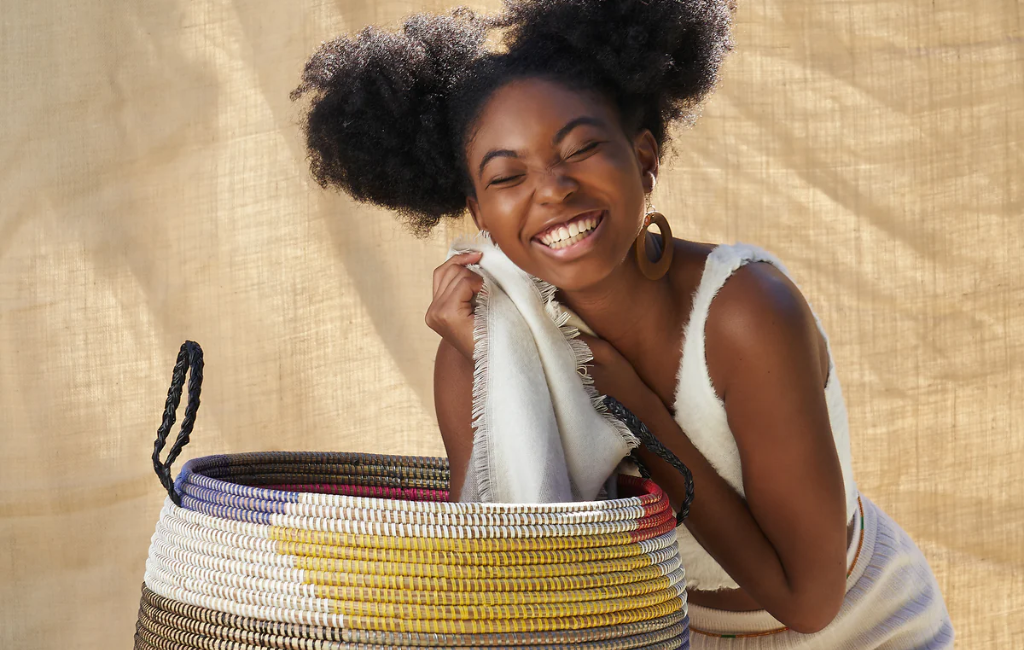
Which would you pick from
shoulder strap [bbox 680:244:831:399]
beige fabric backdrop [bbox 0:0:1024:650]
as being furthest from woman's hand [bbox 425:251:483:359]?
beige fabric backdrop [bbox 0:0:1024:650]

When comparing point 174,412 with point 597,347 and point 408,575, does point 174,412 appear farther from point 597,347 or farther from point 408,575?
point 597,347

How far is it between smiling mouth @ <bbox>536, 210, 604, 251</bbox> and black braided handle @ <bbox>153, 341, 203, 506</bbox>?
1.30ft

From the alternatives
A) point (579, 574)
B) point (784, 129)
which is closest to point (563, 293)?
point (579, 574)

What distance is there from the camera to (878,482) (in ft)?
7.11

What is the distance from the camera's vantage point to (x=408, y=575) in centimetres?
84

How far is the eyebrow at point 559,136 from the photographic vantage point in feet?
3.84

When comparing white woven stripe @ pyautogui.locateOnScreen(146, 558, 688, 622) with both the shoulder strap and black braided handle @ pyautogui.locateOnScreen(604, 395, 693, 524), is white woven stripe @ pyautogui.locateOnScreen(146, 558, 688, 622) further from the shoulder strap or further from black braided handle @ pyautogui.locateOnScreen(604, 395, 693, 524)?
the shoulder strap

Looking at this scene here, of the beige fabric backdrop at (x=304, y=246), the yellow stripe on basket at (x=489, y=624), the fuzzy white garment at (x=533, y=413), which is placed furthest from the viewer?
the beige fabric backdrop at (x=304, y=246)

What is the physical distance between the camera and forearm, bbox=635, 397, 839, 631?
1218 mm

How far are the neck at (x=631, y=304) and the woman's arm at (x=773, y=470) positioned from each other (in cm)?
9

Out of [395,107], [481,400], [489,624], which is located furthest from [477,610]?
[395,107]

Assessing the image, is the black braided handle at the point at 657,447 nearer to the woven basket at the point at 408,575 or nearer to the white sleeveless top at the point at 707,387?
the woven basket at the point at 408,575

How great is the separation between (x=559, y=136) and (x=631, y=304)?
10.2 inches

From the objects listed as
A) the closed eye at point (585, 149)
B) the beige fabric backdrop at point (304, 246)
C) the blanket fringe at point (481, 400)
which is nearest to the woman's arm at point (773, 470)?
the blanket fringe at point (481, 400)
